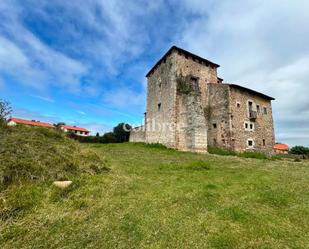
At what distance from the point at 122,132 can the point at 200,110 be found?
25411mm

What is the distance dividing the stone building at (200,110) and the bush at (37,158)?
10243 mm

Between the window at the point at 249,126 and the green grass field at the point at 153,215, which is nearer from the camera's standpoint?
the green grass field at the point at 153,215

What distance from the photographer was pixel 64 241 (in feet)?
8.34

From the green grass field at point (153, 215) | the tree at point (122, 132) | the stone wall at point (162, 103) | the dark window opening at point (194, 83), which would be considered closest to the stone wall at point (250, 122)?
the dark window opening at point (194, 83)

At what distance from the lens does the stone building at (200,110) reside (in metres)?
15.6

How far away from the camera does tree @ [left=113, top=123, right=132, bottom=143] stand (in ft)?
122

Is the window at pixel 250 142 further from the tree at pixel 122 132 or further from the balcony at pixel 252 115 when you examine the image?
the tree at pixel 122 132

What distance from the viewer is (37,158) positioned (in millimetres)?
4676

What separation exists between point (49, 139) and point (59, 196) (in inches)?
115

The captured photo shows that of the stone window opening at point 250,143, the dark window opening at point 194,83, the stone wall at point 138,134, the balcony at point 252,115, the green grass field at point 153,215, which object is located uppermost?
the dark window opening at point 194,83

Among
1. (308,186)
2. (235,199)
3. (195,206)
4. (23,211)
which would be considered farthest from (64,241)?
(308,186)

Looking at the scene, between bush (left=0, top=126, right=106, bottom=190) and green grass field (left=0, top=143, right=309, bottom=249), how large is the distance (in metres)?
0.36

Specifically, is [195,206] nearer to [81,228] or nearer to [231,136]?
[81,228]

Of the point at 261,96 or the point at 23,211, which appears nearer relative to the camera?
the point at 23,211
